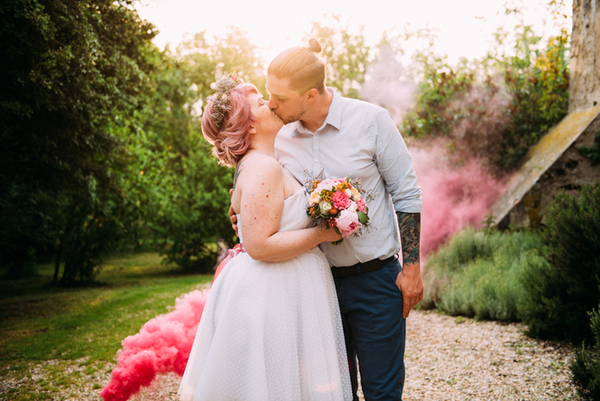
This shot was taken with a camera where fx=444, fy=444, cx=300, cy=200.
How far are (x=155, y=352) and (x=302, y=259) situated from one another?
70.0 inches

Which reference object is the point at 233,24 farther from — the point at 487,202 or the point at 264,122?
the point at 264,122

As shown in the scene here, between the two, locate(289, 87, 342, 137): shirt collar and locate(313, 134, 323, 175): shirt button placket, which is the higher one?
locate(289, 87, 342, 137): shirt collar

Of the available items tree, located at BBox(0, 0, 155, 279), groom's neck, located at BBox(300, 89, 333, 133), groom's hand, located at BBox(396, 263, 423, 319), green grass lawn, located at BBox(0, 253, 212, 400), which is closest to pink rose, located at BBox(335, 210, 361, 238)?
groom's hand, located at BBox(396, 263, 423, 319)

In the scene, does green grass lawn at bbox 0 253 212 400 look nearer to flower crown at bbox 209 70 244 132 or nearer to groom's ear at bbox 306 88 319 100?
flower crown at bbox 209 70 244 132

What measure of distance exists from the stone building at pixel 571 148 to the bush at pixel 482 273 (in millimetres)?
619

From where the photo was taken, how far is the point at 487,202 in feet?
28.3

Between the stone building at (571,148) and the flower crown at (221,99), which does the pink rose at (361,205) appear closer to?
the flower crown at (221,99)

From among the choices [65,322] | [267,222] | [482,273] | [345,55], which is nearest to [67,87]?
[65,322]

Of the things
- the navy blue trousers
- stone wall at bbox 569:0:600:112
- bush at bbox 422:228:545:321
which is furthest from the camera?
stone wall at bbox 569:0:600:112

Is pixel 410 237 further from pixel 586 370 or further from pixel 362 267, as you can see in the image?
pixel 586 370

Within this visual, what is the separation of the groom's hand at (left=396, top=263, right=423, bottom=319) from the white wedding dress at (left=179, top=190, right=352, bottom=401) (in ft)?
1.27

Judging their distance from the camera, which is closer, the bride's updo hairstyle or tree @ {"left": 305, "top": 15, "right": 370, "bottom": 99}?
the bride's updo hairstyle

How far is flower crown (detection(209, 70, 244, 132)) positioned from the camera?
2.34m

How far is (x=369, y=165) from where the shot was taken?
7.82 ft
